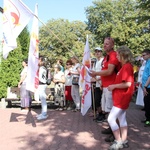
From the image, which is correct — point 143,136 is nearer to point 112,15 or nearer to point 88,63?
point 88,63

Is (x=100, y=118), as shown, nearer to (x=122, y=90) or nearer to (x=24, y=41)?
(x=122, y=90)

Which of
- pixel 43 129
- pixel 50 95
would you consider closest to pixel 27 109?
pixel 50 95

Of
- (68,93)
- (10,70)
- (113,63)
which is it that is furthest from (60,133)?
(10,70)

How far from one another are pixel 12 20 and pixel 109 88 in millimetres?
2670

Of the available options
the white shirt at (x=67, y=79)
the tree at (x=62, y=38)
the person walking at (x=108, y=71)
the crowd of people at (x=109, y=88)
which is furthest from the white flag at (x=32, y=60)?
the tree at (x=62, y=38)

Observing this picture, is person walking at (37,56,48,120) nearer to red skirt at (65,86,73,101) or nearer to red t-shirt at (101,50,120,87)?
red skirt at (65,86,73,101)

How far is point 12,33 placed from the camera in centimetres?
602

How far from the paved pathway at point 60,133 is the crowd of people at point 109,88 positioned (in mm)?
295

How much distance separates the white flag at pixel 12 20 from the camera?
5969 mm

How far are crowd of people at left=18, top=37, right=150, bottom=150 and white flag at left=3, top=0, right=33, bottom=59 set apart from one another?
1434 mm

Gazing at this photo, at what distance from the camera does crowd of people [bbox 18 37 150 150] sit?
4.86 meters

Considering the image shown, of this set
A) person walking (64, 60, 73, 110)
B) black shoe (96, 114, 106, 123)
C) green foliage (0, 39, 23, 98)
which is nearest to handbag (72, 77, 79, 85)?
person walking (64, 60, 73, 110)

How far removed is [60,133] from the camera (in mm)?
6332

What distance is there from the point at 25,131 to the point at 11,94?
523 centimetres
